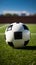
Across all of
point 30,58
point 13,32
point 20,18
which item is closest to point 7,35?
point 13,32

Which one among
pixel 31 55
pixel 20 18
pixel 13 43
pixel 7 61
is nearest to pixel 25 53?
pixel 31 55

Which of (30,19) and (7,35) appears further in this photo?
(30,19)

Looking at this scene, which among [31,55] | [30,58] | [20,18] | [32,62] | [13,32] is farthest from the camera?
[20,18]

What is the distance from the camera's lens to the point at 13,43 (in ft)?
20.5

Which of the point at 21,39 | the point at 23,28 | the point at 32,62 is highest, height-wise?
the point at 23,28

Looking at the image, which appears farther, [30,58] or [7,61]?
[30,58]

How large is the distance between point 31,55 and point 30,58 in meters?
0.39

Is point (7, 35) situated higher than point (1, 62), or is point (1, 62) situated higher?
point (7, 35)

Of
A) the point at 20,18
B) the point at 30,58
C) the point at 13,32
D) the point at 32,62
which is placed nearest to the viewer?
the point at 32,62

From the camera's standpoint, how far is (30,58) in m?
5.12

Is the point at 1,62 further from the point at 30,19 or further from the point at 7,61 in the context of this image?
the point at 30,19

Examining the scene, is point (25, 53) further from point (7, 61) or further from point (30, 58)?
point (7, 61)

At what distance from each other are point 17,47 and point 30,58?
1.40 metres

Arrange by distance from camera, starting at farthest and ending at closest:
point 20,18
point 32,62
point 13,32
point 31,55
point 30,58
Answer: point 20,18 → point 13,32 → point 31,55 → point 30,58 → point 32,62
